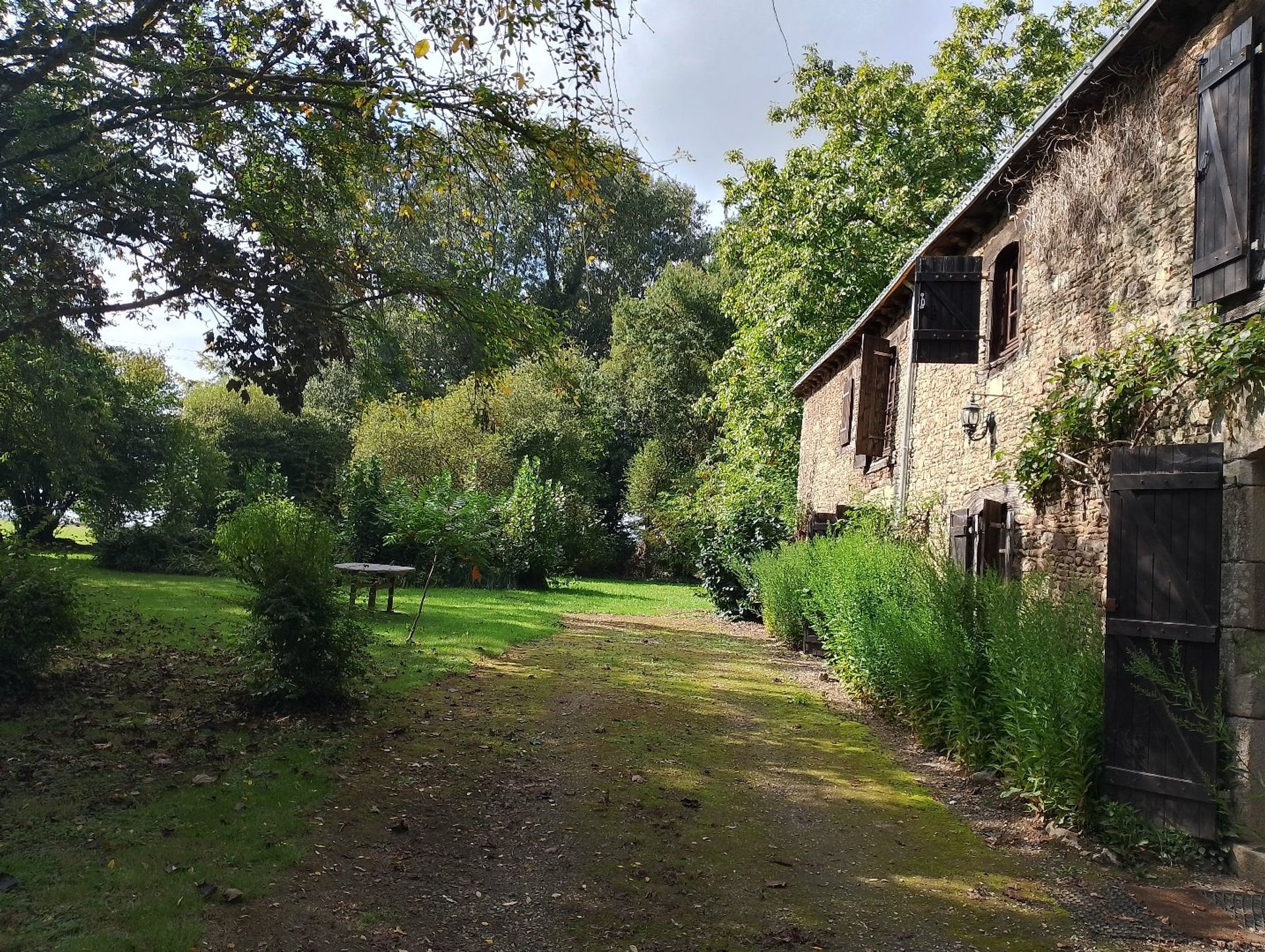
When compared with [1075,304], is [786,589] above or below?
below

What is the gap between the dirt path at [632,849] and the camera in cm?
396

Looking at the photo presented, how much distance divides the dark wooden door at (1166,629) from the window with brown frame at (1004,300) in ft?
11.9

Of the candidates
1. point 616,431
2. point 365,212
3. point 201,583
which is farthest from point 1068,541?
point 616,431

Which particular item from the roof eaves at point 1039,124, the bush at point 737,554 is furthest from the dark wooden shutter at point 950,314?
the bush at point 737,554

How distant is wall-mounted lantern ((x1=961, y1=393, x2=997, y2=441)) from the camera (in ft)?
29.5

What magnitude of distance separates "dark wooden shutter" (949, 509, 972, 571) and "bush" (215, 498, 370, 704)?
18.3 ft

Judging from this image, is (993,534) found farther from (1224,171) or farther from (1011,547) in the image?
(1224,171)

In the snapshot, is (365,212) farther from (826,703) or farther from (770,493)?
(770,493)

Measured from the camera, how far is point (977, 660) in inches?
270

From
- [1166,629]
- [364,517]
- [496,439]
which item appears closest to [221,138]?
[1166,629]

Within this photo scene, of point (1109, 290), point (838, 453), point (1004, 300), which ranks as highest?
point (1004, 300)

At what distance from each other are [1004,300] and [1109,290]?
2735 mm

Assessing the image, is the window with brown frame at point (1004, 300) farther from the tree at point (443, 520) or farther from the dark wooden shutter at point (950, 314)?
the tree at point (443, 520)


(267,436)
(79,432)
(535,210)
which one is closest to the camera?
(535,210)
